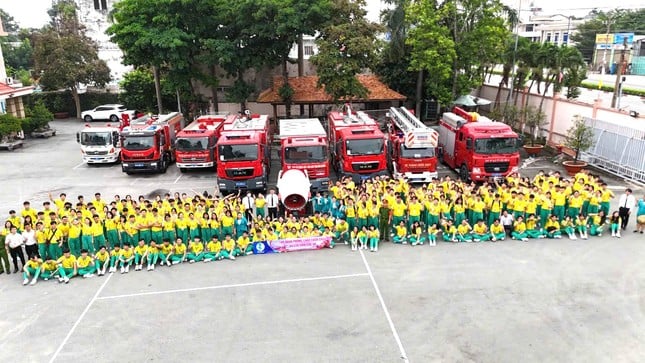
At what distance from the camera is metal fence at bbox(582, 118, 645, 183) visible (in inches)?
808

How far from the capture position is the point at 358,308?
10977 mm

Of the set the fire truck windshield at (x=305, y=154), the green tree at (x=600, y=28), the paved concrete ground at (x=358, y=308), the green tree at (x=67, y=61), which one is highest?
the green tree at (x=600, y=28)

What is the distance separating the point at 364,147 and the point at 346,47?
9797 millimetres

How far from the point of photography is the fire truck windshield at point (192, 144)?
23.0 meters

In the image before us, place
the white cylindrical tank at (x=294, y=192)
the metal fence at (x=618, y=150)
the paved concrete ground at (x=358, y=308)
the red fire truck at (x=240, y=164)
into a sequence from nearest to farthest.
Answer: the paved concrete ground at (x=358, y=308), the white cylindrical tank at (x=294, y=192), the red fire truck at (x=240, y=164), the metal fence at (x=618, y=150)

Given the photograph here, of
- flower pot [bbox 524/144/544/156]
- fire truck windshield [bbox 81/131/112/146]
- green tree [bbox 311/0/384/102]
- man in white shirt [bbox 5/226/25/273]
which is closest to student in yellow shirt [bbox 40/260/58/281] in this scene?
man in white shirt [bbox 5/226/25/273]

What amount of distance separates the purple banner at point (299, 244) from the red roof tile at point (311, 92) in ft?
61.2

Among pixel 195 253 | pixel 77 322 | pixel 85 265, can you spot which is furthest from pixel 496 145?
pixel 77 322

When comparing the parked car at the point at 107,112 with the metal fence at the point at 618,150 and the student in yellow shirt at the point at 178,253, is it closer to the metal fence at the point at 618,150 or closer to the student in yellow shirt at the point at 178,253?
the student in yellow shirt at the point at 178,253

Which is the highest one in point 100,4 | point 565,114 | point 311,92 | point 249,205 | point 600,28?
point 100,4

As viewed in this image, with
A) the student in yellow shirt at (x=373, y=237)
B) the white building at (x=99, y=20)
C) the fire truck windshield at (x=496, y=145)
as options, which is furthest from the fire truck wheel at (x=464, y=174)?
the white building at (x=99, y=20)

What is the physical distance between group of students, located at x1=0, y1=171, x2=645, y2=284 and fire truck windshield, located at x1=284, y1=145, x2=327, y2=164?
2.85 m

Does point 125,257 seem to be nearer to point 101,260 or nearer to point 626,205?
point 101,260

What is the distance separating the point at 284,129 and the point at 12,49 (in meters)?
60.9
